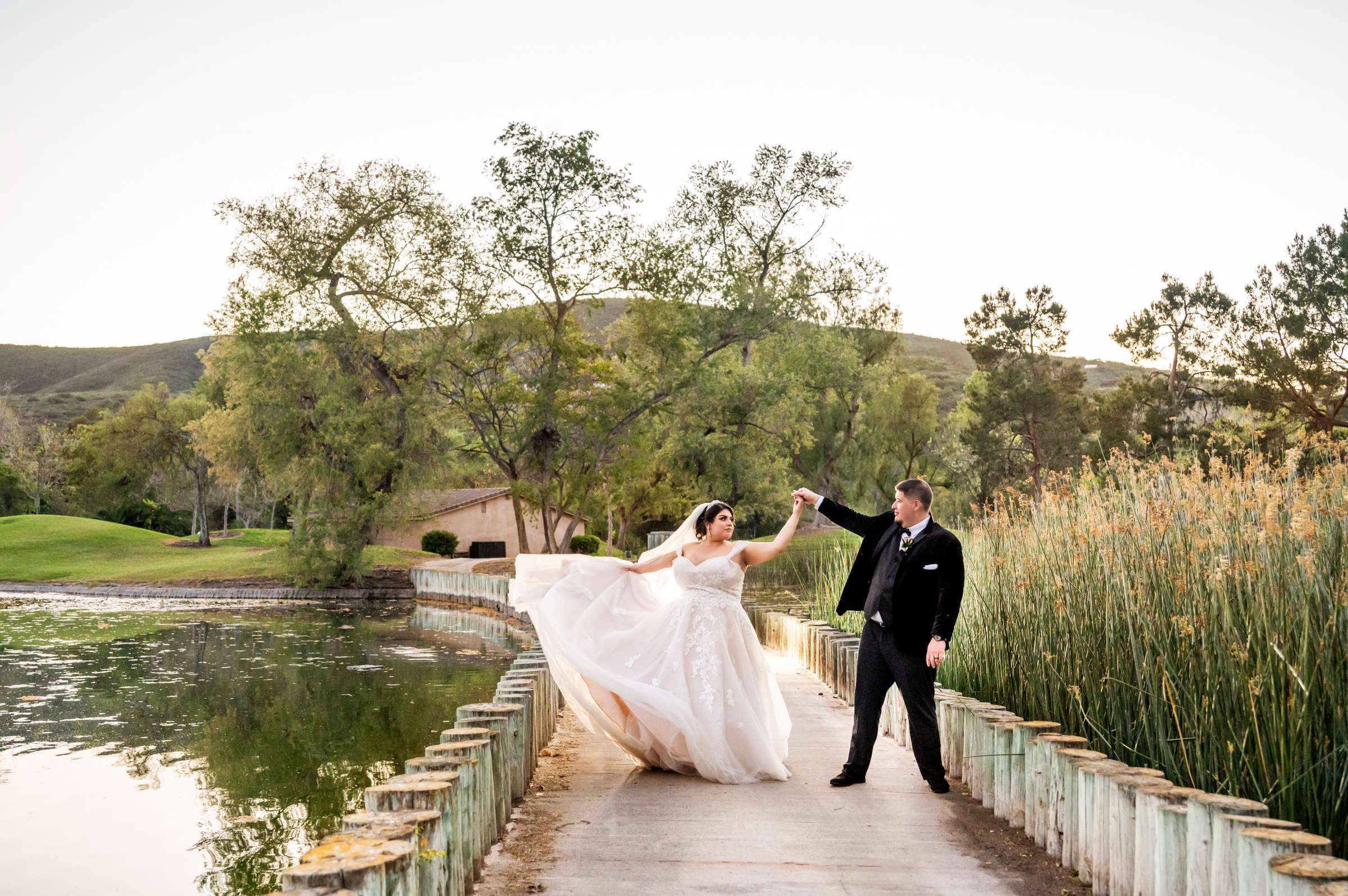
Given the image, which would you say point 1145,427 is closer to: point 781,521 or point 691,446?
point 691,446

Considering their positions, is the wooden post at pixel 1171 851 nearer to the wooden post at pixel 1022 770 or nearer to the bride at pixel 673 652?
the wooden post at pixel 1022 770

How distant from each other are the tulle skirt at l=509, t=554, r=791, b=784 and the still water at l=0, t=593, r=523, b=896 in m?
2.35

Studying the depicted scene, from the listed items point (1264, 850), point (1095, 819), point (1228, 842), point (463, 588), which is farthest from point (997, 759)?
point (463, 588)

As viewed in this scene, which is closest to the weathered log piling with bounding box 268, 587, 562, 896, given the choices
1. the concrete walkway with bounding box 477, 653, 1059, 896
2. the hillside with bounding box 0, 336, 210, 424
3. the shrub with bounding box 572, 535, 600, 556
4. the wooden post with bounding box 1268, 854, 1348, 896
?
the concrete walkway with bounding box 477, 653, 1059, 896

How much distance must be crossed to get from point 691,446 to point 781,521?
2093cm

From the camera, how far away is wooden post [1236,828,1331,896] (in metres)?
3.35

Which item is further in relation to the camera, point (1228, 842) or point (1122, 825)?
point (1122, 825)

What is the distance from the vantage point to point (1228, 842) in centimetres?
365

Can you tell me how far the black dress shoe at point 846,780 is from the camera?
262 inches

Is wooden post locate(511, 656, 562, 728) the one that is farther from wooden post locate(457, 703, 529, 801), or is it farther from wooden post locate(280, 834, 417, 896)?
wooden post locate(280, 834, 417, 896)

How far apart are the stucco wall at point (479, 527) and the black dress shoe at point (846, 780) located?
42.1 meters

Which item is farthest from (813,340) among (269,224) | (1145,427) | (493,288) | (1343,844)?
(1343,844)

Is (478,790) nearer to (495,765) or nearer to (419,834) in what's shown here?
(495,765)

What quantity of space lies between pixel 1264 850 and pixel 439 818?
2.72 meters
